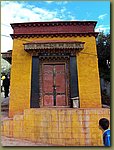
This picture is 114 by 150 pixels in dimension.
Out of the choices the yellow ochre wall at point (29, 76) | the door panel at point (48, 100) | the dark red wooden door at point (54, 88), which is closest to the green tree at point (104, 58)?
the yellow ochre wall at point (29, 76)

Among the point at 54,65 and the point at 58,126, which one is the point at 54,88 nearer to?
the point at 54,65

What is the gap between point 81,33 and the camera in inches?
138

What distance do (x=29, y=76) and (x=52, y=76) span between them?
303mm

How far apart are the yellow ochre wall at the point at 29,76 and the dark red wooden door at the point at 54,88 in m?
0.22

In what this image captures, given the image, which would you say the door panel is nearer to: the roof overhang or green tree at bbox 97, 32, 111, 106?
the roof overhang

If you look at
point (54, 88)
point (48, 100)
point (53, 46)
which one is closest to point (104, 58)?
point (53, 46)

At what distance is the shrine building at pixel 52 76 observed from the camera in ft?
9.69

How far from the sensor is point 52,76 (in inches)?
138

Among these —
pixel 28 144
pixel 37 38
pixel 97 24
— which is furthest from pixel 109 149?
pixel 37 38

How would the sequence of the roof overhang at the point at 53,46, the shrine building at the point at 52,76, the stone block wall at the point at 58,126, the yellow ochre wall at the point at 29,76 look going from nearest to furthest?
the stone block wall at the point at 58,126, the shrine building at the point at 52,76, the yellow ochre wall at the point at 29,76, the roof overhang at the point at 53,46

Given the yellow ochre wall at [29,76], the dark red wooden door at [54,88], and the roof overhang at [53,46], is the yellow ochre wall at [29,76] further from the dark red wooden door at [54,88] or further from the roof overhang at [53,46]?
the dark red wooden door at [54,88]

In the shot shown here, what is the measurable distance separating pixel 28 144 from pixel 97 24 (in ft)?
4.95

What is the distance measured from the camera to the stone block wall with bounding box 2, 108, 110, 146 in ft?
9.36

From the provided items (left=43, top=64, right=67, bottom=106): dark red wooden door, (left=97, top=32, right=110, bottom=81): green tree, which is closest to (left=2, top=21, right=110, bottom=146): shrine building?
(left=43, top=64, right=67, bottom=106): dark red wooden door
